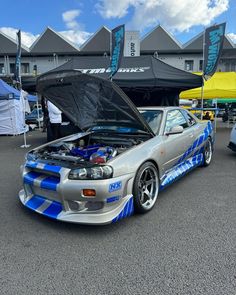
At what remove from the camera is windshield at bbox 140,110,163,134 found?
13.6ft

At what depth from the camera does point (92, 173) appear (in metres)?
2.93

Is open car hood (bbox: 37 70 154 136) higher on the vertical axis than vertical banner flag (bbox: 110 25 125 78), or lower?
lower

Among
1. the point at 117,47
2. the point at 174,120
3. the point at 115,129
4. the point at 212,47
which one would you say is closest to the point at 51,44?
the point at 117,47

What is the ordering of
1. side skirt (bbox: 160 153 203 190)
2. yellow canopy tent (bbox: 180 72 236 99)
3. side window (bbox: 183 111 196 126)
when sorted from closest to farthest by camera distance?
side skirt (bbox: 160 153 203 190)
side window (bbox: 183 111 196 126)
yellow canopy tent (bbox: 180 72 236 99)

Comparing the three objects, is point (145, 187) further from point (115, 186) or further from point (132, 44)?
point (132, 44)

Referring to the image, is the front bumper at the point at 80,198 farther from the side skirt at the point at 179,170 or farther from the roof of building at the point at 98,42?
the roof of building at the point at 98,42

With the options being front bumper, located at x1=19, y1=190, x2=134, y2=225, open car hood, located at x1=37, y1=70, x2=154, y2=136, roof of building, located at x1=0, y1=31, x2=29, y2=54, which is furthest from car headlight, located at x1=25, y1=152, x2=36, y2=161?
roof of building, located at x1=0, y1=31, x2=29, y2=54

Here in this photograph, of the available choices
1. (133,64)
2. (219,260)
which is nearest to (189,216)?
(219,260)

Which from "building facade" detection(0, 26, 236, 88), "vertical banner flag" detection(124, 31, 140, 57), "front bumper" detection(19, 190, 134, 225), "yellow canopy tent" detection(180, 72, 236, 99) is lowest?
"front bumper" detection(19, 190, 134, 225)

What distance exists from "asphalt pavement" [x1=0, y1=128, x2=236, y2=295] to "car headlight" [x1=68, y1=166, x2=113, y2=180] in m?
0.68

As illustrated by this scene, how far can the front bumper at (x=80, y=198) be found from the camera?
2871mm

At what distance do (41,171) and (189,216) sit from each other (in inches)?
81.7

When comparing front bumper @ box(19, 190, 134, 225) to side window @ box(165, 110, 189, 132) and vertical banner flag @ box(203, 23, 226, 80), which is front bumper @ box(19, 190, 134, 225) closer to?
side window @ box(165, 110, 189, 132)

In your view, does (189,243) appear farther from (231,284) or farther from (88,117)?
(88,117)
